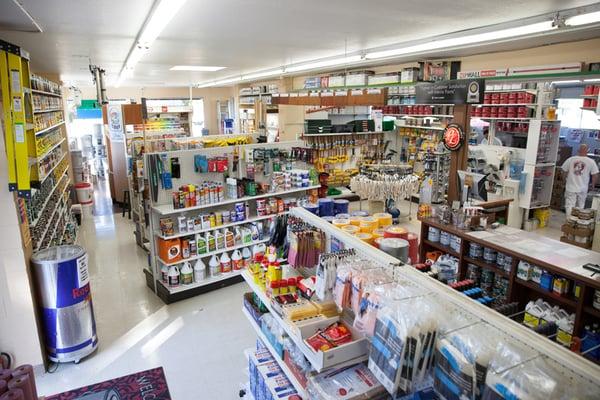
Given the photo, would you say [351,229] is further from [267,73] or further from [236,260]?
[267,73]

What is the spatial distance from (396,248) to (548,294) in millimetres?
2072

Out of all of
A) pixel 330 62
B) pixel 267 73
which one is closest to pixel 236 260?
pixel 330 62

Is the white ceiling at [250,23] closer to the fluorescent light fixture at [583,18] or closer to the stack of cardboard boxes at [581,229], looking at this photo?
the fluorescent light fixture at [583,18]

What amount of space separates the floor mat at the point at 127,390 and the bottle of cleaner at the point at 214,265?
1961 mm

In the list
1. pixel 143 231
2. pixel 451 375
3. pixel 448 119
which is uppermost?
pixel 448 119

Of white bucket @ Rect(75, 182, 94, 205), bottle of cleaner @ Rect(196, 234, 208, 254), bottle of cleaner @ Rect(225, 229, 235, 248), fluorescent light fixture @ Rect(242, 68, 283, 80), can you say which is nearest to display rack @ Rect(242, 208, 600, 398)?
bottle of cleaner @ Rect(196, 234, 208, 254)

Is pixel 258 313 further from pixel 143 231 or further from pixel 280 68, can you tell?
pixel 280 68

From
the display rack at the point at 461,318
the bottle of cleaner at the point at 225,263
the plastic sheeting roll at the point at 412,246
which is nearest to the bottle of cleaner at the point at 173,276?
the bottle of cleaner at the point at 225,263

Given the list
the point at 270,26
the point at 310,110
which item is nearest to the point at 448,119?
the point at 310,110

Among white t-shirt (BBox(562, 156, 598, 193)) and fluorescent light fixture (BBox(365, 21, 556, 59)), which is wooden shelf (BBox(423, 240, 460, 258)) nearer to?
fluorescent light fixture (BBox(365, 21, 556, 59))

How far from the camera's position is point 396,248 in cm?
261

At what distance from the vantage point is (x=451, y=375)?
1.57 m

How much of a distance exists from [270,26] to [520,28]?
2.93 m

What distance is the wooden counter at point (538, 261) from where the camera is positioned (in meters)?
3.40
